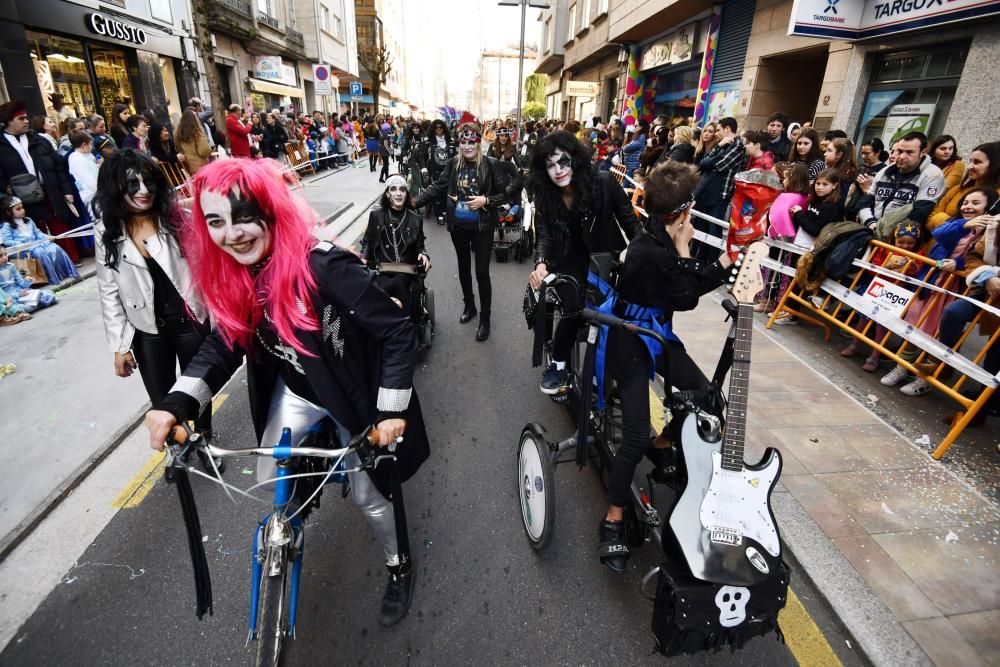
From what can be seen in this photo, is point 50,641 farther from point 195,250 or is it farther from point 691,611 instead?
point 691,611

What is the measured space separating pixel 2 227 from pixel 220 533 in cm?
590

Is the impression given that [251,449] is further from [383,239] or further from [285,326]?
[383,239]

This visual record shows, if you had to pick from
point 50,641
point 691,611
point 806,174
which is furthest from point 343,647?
point 806,174

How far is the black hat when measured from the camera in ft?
20.9

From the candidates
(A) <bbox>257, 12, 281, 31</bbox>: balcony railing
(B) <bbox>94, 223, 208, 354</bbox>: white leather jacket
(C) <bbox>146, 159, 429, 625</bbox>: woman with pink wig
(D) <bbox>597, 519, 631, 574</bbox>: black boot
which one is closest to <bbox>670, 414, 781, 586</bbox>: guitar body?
(D) <bbox>597, 519, 631, 574</bbox>: black boot

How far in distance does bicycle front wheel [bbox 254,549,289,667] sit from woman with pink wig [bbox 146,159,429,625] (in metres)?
0.36

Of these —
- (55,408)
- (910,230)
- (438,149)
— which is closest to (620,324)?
(910,230)

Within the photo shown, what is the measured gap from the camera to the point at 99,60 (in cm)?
1420

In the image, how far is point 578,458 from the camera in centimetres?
248

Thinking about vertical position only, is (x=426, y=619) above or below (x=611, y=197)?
below

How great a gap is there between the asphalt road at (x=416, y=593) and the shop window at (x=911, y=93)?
26.5 feet

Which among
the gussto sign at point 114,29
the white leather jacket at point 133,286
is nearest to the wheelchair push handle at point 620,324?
the white leather jacket at point 133,286

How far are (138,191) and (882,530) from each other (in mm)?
4511

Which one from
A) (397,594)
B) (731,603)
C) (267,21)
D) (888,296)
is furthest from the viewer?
(267,21)
